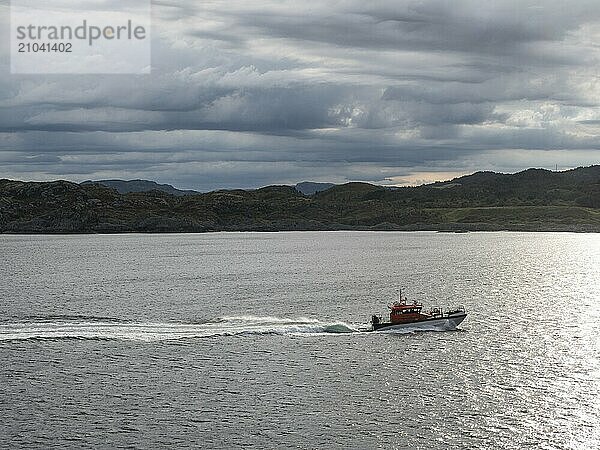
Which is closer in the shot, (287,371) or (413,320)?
(287,371)

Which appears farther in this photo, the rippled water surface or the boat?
the boat

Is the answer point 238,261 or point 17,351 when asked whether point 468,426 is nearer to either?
point 17,351

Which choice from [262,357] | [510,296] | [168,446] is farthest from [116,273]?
[168,446]

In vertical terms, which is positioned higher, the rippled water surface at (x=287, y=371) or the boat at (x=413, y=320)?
the boat at (x=413, y=320)

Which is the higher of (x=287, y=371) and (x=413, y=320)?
(x=413, y=320)

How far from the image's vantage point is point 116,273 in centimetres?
16400

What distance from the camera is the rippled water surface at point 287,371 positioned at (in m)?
53.1

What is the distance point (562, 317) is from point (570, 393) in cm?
4524

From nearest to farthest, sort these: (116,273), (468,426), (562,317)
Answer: (468,426)
(562,317)
(116,273)

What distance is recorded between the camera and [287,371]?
230 feet

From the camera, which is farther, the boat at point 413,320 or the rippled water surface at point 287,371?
the boat at point 413,320

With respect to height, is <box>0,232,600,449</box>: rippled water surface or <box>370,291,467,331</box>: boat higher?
<box>370,291,467,331</box>: boat

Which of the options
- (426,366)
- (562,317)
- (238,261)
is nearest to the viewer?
(426,366)

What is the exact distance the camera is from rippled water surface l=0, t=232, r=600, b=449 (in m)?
53.1
